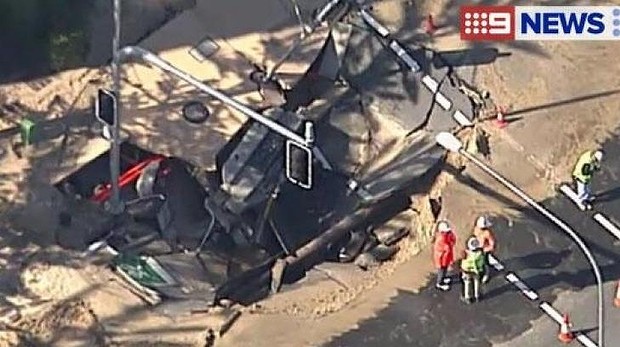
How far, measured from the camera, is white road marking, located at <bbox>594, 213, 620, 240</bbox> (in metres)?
34.5

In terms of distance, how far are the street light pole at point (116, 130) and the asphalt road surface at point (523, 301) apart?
454 centimetres

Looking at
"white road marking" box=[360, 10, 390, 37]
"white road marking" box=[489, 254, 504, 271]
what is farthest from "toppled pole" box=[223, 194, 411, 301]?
"white road marking" box=[360, 10, 390, 37]

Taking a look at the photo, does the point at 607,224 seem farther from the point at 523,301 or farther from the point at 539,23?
the point at 539,23

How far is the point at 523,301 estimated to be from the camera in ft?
109

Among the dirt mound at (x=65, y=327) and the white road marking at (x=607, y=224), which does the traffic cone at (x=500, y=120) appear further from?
the dirt mound at (x=65, y=327)

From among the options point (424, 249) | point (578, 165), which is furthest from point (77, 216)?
point (578, 165)

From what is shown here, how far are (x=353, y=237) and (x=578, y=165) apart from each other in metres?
3.99

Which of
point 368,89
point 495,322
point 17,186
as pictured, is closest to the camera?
point 495,322

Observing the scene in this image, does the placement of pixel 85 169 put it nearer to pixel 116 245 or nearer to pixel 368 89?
pixel 116 245

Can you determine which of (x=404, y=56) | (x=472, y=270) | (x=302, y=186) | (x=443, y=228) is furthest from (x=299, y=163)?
(x=404, y=56)

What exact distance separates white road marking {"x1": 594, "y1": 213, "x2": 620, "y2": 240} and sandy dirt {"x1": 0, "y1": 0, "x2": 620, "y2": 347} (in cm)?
110

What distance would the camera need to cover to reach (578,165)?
34875 mm

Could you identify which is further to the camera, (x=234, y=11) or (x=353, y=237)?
(x=234, y=11)

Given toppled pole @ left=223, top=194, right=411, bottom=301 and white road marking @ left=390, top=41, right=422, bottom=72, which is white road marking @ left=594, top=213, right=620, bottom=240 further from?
white road marking @ left=390, top=41, right=422, bottom=72
